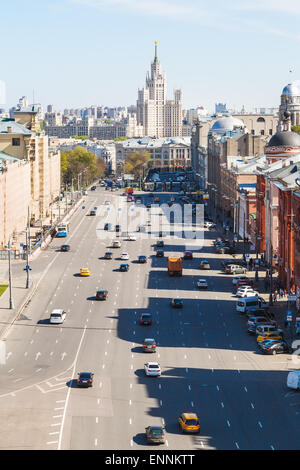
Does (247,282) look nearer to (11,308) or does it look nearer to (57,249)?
(11,308)

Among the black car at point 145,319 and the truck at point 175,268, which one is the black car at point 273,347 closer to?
the black car at point 145,319

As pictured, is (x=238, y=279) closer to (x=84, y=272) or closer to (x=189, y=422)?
(x=84, y=272)

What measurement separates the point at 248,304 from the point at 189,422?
30.9 m

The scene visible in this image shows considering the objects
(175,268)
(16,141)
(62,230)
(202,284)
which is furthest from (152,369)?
(16,141)

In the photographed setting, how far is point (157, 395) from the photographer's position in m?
52.6

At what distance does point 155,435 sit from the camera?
4375cm

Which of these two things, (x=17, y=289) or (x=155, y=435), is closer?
(x=155, y=435)

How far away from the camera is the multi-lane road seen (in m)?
45.5

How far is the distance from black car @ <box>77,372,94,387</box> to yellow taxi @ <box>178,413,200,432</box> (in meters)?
8.73

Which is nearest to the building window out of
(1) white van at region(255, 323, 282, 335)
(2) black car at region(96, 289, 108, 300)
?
(2) black car at region(96, 289, 108, 300)

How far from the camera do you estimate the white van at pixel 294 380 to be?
53.0 meters

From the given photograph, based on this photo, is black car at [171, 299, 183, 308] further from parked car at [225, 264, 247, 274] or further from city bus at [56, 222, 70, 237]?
city bus at [56, 222, 70, 237]

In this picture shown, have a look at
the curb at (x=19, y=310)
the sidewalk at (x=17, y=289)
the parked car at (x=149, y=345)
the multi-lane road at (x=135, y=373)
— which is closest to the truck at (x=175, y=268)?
the multi-lane road at (x=135, y=373)

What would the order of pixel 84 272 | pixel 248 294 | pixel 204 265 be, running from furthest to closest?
pixel 204 265
pixel 84 272
pixel 248 294
